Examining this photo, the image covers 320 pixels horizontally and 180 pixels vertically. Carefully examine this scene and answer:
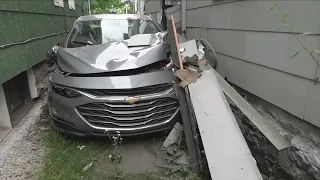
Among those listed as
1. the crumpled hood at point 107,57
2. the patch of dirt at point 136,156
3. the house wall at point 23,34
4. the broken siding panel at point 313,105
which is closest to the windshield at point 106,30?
the crumpled hood at point 107,57

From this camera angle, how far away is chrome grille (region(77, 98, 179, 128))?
10.8 ft

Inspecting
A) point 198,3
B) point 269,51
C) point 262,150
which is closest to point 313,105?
point 262,150

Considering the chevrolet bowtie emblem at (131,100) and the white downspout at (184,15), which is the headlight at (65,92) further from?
the white downspout at (184,15)

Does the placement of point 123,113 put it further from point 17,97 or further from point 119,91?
point 17,97

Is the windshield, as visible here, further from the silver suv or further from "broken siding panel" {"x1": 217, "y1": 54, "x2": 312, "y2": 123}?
"broken siding panel" {"x1": 217, "y1": 54, "x2": 312, "y2": 123}

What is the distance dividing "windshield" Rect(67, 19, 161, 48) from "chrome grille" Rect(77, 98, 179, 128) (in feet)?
4.91

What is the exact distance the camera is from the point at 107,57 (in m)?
3.70

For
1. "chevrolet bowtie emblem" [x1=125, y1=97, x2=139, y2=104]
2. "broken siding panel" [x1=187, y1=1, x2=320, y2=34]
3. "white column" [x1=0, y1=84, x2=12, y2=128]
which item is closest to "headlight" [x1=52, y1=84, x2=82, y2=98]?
"chevrolet bowtie emblem" [x1=125, y1=97, x2=139, y2=104]

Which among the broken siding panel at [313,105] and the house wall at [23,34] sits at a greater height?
the house wall at [23,34]

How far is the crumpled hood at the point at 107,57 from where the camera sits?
11.5 feet

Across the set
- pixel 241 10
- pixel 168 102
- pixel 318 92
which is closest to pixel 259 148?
pixel 318 92

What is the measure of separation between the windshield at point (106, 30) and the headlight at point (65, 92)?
3.67 ft

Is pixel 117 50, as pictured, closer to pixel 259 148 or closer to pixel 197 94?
pixel 197 94

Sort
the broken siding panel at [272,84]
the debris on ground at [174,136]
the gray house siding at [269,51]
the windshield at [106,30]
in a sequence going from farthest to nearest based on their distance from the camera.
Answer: the windshield at [106,30], the debris on ground at [174,136], the broken siding panel at [272,84], the gray house siding at [269,51]
